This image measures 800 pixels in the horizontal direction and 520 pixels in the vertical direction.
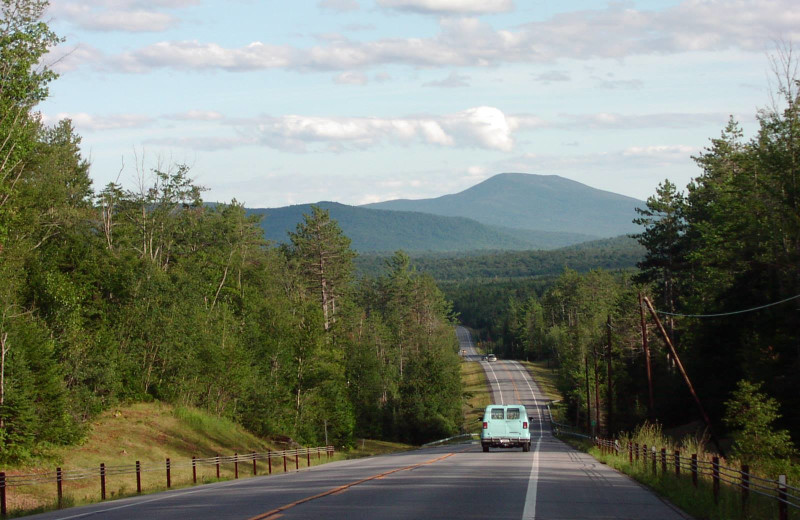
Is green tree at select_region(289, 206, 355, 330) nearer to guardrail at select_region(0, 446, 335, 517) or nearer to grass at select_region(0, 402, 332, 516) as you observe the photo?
grass at select_region(0, 402, 332, 516)

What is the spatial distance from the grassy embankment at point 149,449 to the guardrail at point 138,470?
0.31 meters

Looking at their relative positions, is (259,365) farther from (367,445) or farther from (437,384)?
(437,384)

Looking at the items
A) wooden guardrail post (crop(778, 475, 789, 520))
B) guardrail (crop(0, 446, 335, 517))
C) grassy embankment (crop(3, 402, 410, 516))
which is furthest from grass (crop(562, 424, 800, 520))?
grassy embankment (crop(3, 402, 410, 516))

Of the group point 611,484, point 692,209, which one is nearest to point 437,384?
point 692,209

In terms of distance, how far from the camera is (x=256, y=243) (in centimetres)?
8044

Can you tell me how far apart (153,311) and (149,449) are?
11.4m

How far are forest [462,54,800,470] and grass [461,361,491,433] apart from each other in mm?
17133

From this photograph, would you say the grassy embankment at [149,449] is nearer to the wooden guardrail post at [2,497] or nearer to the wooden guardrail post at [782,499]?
the wooden guardrail post at [2,497]

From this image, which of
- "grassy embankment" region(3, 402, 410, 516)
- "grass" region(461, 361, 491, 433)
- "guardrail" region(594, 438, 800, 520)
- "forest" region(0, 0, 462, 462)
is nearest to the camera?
"guardrail" region(594, 438, 800, 520)

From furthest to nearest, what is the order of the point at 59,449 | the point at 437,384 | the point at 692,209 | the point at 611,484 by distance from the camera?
1. the point at 437,384
2. the point at 692,209
3. the point at 59,449
4. the point at 611,484

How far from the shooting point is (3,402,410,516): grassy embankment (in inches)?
1150

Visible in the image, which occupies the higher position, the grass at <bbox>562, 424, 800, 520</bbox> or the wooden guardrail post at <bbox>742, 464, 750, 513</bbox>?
the wooden guardrail post at <bbox>742, 464, 750, 513</bbox>

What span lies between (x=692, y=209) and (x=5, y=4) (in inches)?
2273

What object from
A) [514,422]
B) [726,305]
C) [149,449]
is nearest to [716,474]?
[514,422]
